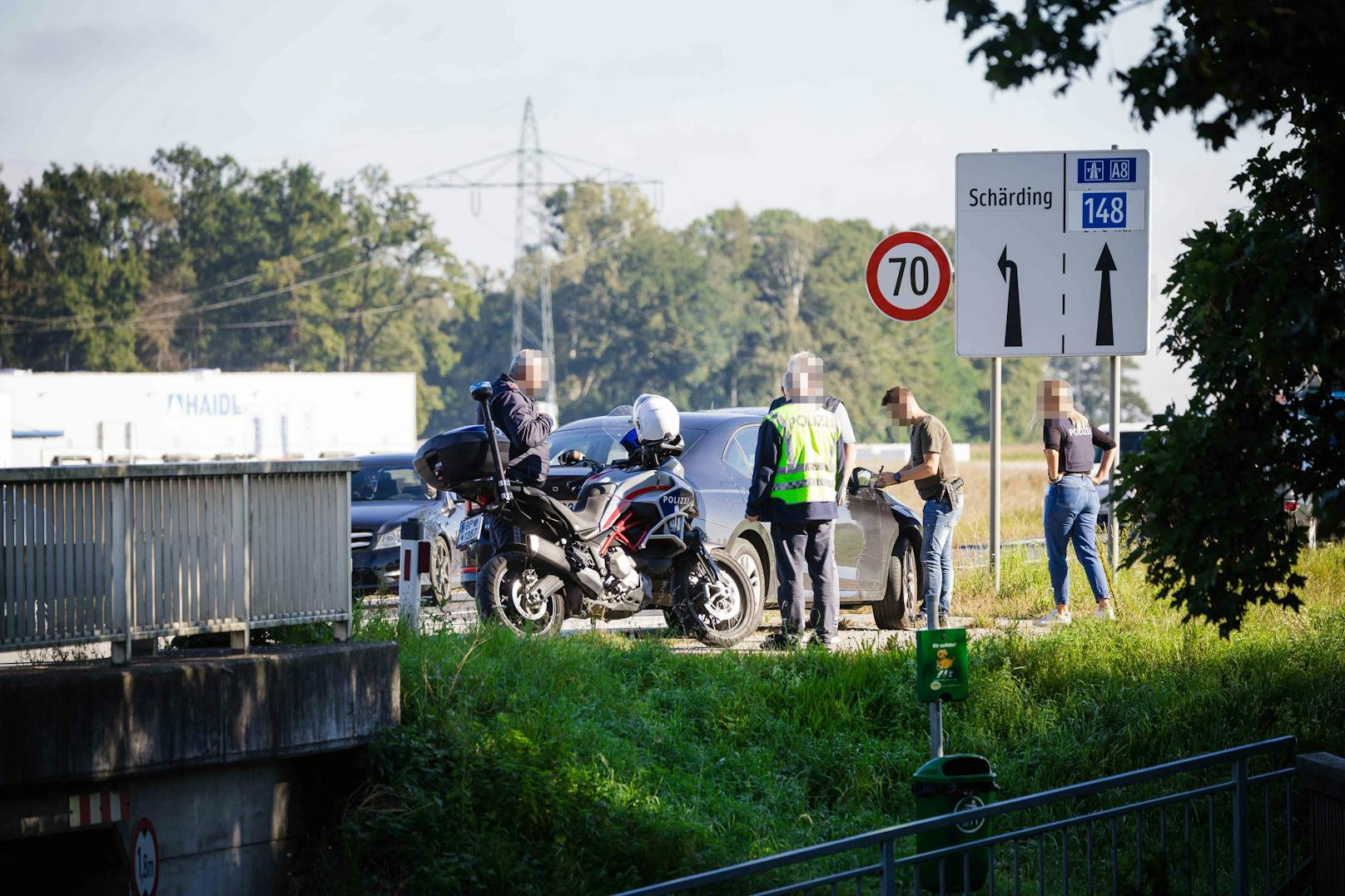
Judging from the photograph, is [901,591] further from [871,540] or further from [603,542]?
[603,542]

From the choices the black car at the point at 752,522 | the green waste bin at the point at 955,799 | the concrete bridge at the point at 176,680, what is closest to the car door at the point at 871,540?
the black car at the point at 752,522

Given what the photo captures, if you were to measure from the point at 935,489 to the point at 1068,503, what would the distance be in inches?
43.2

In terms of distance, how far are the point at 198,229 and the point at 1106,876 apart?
92687 mm

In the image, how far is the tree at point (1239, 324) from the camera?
4734mm

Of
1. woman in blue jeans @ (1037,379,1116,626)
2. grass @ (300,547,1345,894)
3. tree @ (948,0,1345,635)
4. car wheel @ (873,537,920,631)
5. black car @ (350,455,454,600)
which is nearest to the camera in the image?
tree @ (948,0,1345,635)

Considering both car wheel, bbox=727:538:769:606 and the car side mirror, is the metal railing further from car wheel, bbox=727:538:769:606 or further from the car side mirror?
the car side mirror

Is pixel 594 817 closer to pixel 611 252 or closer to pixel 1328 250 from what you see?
pixel 1328 250

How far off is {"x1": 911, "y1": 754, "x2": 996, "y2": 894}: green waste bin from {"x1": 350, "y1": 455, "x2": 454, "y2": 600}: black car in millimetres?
6699

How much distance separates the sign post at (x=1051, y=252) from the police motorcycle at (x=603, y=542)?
3141 millimetres

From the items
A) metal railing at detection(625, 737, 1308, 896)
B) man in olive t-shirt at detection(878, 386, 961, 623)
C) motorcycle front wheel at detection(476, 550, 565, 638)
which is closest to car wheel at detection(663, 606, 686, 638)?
motorcycle front wheel at detection(476, 550, 565, 638)

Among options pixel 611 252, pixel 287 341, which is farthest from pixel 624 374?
pixel 287 341

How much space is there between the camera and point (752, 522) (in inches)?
454

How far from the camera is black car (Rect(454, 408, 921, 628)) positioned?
11.5m

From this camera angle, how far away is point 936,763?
23.2 feet
